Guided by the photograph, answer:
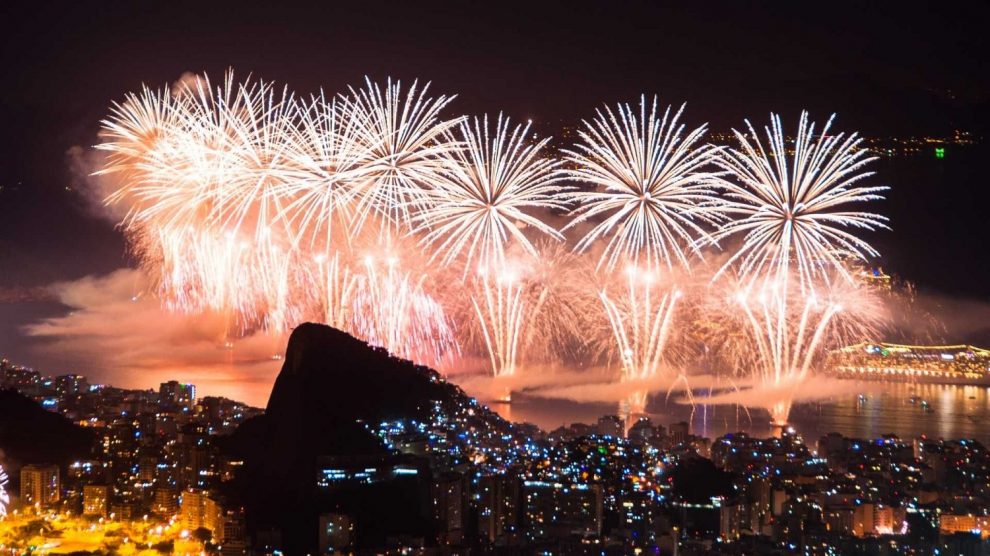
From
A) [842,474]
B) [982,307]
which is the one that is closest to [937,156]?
[982,307]

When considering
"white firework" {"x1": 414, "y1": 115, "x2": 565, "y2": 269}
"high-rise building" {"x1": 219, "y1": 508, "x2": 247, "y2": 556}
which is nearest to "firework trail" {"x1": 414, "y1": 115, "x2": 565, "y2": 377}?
"white firework" {"x1": 414, "y1": 115, "x2": 565, "y2": 269}

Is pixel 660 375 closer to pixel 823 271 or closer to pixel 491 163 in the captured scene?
pixel 823 271

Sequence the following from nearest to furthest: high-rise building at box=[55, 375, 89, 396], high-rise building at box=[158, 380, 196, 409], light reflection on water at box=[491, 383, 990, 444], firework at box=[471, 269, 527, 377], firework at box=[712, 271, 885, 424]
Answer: firework at box=[471, 269, 527, 377] → firework at box=[712, 271, 885, 424] → light reflection on water at box=[491, 383, 990, 444] → high-rise building at box=[158, 380, 196, 409] → high-rise building at box=[55, 375, 89, 396]

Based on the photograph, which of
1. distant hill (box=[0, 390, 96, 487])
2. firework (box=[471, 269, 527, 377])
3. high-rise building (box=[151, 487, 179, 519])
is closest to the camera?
firework (box=[471, 269, 527, 377])

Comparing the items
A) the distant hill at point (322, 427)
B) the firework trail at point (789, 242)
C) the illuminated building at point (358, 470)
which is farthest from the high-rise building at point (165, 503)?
the firework trail at point (789, 242)

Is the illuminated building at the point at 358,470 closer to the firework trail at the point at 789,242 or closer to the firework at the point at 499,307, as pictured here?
the firework at the point at 499,307

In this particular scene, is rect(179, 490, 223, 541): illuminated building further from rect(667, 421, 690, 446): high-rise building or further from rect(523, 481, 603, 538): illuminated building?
rect(667, 421, 690, 446): high-rise building

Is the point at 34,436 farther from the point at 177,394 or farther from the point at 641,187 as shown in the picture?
the point at 641,187
